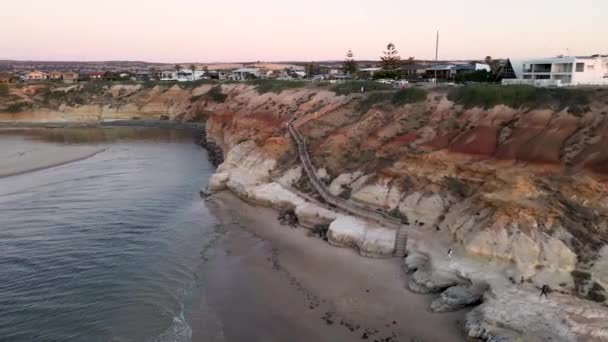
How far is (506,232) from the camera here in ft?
66.0

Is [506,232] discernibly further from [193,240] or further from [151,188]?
[151,188]

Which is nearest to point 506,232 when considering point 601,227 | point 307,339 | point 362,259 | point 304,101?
point 601,227

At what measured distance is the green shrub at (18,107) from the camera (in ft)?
295

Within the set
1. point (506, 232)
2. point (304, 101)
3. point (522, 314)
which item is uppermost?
point (304, 101)

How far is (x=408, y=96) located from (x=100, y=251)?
82.4ft

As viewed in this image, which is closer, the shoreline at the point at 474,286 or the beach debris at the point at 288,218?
the shoreline at the point at 474,286

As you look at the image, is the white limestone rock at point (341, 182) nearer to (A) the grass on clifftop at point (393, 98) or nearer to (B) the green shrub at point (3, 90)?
(A) the grass on clifftop at point (393, 98)

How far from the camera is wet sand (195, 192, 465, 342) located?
55.5 feet

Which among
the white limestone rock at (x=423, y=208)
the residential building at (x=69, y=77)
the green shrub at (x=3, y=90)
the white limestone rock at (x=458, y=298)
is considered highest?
the residential building at (x=69, y=77)

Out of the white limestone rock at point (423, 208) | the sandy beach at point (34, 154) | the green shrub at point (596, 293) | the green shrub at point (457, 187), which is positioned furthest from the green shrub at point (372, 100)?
the sandy beach at point (34, 154)

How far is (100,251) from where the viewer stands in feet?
79.3

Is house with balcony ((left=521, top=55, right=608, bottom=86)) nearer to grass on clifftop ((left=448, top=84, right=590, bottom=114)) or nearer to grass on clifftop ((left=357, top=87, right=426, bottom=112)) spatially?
grass on clifftop ((left=448, top=84, right=590, bottom=114))

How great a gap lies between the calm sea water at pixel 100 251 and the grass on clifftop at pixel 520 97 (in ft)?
64.3

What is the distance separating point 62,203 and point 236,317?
20811mm
